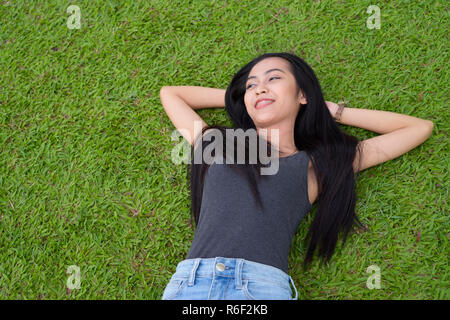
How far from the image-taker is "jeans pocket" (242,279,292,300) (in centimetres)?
212

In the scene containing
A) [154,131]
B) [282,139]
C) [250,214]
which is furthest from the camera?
[154,131]

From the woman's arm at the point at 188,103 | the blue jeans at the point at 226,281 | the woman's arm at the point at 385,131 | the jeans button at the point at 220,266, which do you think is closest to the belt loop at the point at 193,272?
the blue jeans at the point at 226,281

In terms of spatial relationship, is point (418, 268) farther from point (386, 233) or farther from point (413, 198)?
point (413, 198)

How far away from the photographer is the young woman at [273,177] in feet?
7.25

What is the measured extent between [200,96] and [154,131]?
0.55 m

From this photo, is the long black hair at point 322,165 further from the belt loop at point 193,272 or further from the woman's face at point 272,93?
the belt loop at point 193,272

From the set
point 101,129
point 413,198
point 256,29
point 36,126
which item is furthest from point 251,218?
point 36,126

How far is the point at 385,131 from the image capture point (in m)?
2.82

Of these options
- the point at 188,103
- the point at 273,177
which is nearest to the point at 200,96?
the point at 188,103

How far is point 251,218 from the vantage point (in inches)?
90.0

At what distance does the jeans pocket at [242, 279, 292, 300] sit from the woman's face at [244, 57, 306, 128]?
1160 millimetres

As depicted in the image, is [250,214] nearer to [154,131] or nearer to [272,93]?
[272,93]

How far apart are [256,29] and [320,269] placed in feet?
7.52

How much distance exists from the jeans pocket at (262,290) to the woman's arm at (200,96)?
1.59m
